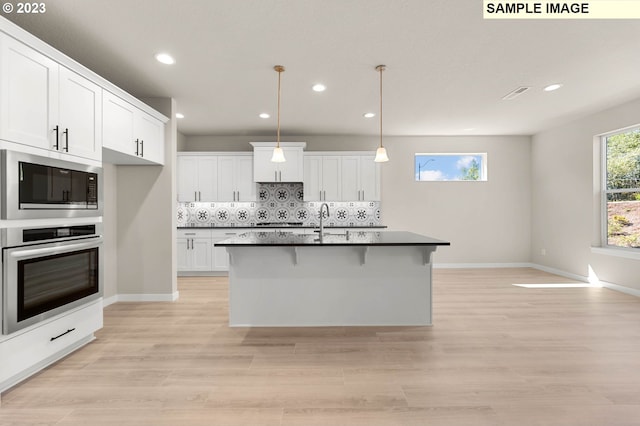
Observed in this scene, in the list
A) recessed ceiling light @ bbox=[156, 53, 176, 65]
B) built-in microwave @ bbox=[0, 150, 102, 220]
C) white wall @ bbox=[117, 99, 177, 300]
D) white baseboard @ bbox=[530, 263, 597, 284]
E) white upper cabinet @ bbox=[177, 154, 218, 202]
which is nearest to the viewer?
built-in microwave @ bbox=[0, 150, 102, 220]

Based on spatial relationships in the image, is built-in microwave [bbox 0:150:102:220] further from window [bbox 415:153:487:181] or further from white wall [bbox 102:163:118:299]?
window [bbox 415:153:487:181]

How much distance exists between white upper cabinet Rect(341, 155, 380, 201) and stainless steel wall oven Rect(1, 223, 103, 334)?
4186 millimetres

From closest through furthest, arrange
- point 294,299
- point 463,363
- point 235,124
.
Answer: point 463,363 → point 294,299 → point 235,124

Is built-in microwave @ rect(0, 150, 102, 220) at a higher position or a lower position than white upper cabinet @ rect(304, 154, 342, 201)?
lower

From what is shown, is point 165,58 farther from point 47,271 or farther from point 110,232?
point 110,232

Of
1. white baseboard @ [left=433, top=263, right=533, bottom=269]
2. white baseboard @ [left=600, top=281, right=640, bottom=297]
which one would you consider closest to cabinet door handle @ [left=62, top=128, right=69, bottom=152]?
white baseboard @ [left=433, top=263, right=533, bottom=269]

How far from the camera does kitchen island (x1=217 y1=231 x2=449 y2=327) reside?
332cm

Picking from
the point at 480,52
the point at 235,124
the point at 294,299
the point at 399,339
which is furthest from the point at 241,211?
the point at 480,52

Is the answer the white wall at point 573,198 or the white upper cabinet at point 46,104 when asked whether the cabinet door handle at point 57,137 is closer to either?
the white upper cabinet at point 46,104

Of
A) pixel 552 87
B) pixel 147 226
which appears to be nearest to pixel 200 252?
pixel 147 226

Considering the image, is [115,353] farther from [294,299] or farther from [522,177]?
[522,177]

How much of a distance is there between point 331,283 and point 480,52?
2656mm

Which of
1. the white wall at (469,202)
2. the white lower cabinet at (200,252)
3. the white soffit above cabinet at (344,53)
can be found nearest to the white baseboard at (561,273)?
the white wall at (469,202)

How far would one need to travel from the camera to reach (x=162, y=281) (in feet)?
14.1
